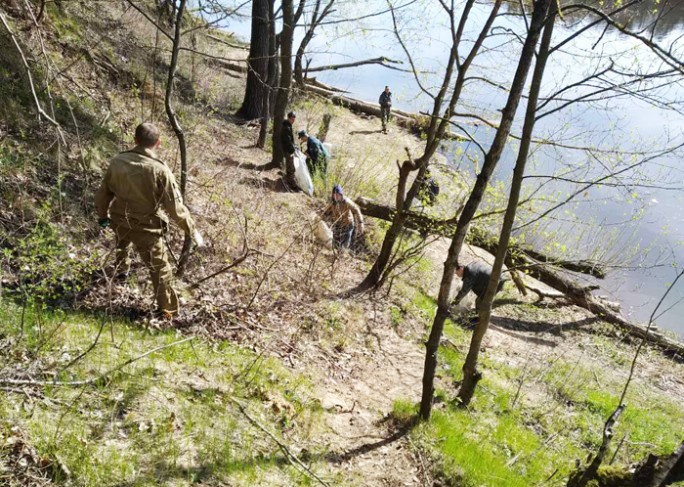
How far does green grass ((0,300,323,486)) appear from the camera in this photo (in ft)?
10.2

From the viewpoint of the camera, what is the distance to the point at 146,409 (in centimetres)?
368

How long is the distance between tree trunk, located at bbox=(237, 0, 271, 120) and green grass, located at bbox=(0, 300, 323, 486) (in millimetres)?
8297

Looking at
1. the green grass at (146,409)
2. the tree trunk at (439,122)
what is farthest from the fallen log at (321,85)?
the green grass at (146,409)

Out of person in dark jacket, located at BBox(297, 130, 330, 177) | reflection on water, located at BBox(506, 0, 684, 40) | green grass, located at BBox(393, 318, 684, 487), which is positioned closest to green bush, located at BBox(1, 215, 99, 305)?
green grass, located at BBox(393, 318, 684, 487)

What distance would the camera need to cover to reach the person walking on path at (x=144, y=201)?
14.4 ft

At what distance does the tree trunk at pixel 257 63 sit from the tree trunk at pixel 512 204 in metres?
7.84

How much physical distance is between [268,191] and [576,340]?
7.51 meters

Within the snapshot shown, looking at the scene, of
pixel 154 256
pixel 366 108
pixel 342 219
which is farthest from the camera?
pixel 366 108

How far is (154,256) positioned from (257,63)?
388 inches

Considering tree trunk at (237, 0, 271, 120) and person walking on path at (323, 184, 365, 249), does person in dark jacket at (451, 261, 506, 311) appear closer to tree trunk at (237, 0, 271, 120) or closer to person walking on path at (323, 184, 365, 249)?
person walking on path at (323, 184, 365, 249)

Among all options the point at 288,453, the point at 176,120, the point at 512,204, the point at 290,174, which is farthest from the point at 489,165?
the point at 290,174

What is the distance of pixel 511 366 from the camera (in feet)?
25.8

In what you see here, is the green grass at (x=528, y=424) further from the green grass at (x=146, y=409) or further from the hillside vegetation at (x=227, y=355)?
the green grass at (x=146, y=409)

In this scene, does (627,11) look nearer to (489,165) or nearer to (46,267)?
(489,165)
